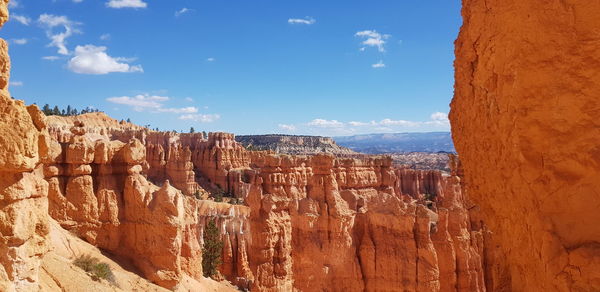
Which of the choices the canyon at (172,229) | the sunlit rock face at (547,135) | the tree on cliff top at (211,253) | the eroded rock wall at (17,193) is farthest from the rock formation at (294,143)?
the sunlit rock face at (547,135)

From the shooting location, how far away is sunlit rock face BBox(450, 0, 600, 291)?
13.7 feet

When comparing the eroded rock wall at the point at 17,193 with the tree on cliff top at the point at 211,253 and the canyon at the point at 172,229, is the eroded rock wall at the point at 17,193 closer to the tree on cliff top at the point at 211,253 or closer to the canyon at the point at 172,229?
the canyon at the point at 172,229

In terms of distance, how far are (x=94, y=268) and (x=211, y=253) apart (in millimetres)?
14042

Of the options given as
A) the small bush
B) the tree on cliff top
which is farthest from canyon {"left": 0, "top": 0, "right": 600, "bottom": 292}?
the tree on cliff top

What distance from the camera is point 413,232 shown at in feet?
58.5

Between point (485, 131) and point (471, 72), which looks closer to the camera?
point (485, 131)

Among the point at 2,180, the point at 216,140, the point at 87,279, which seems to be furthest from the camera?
the point at 216,140

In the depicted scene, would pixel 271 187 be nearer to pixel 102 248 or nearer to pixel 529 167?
pixel 102 248

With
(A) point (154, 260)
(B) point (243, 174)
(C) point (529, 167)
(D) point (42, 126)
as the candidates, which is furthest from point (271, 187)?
(B) point (243, 174)

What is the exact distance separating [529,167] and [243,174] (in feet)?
211

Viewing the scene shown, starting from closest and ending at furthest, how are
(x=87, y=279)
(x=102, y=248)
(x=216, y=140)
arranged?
(x=87, y=279) < (x=102, y=248) < (x=216, y=140)

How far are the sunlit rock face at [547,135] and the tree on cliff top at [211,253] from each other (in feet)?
67.5

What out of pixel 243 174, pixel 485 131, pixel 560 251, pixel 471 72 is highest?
pixel 471 72

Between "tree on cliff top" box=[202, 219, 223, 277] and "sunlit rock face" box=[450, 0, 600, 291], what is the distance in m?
20.6
